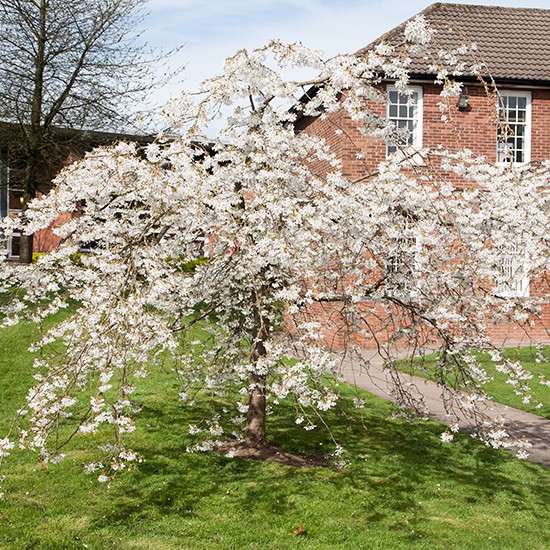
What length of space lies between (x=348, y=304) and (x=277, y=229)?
1.43 meters

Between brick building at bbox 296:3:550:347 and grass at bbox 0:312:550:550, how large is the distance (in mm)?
7969

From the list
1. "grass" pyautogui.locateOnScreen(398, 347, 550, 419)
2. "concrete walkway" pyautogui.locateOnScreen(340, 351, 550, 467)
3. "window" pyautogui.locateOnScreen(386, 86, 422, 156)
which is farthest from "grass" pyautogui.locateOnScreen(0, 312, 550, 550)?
"window" pyautogui.locateOnScreen(386, 86, 422, 156)

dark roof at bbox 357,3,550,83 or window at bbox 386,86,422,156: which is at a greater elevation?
dark roof at bbox 357,3,550,83

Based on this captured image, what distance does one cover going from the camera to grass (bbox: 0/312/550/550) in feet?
19.0

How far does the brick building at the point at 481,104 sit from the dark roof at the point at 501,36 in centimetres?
3

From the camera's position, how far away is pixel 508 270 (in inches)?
324

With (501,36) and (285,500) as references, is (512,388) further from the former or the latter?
(501,36)

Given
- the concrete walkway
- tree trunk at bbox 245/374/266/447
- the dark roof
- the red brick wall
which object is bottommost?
the concrete walkway

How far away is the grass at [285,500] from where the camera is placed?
229 inches

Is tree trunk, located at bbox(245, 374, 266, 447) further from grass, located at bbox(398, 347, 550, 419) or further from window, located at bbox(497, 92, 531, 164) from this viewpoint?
window, located at bbox(497, 92, 531, 164)

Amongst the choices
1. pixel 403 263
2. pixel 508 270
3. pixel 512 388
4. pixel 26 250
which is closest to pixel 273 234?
pixel 403 263

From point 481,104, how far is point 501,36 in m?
2.74

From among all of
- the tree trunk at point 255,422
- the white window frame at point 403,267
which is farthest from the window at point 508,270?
the tree trunk at point 255,422

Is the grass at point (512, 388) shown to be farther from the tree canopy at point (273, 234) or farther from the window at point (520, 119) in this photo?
the window at point (520, 119)
